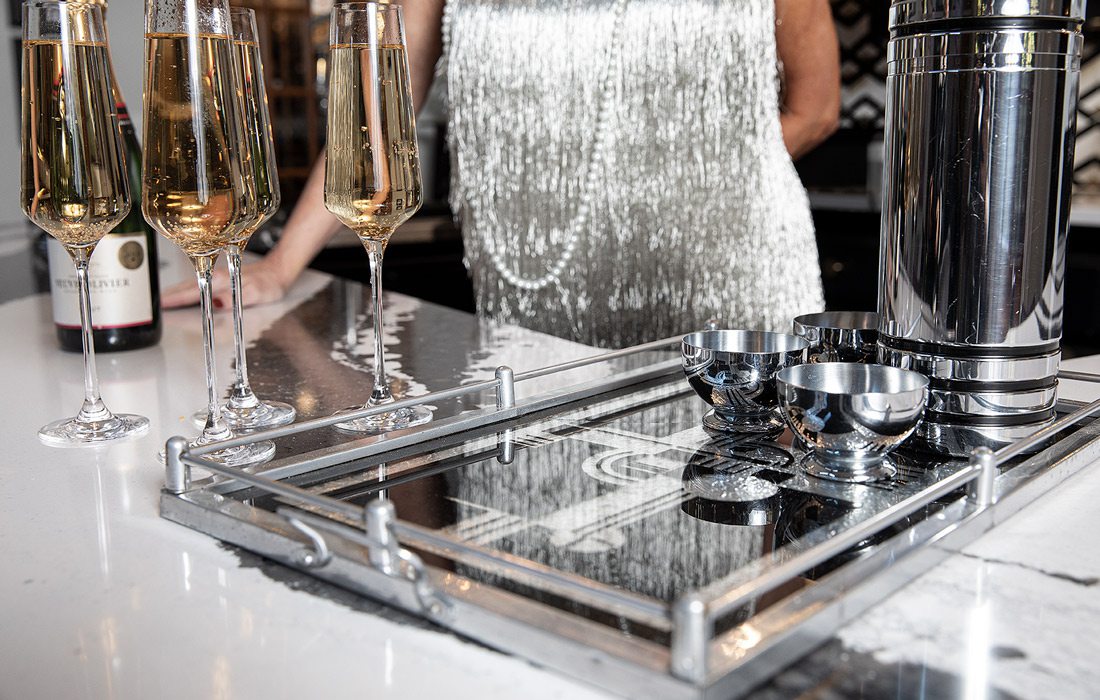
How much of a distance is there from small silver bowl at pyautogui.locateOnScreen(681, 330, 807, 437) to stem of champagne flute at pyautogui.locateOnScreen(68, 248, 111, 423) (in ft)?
1.22

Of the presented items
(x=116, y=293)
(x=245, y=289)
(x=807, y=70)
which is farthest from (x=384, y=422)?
(x=807, y=70)

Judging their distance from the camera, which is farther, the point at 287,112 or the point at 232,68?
the point at 287,112

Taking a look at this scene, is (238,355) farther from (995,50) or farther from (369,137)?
(995,50)

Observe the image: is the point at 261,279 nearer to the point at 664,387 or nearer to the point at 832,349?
the point at 664,387

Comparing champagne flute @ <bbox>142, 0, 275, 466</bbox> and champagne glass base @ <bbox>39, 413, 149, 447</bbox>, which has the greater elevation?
champagne flute @ <bbox>142, 0, 275, 466</bbox>

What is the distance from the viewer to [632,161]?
1.32 meters

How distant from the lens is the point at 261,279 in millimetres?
1202

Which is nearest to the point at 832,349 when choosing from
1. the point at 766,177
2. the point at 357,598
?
the point at 357,598

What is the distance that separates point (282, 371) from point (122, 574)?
424 mm

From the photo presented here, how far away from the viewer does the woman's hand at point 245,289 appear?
1138 mm

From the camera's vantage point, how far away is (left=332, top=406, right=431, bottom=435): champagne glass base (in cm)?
64

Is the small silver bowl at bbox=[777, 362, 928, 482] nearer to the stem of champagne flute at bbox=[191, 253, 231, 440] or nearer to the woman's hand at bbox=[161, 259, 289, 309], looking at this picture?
the stem of champagne flute at bbox=[191, 253, 231, 440]

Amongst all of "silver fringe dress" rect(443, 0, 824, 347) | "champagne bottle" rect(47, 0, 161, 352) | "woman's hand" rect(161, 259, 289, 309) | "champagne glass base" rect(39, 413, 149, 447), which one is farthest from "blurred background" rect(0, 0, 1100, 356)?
"champagne glass base" rect(39, 413, 149, 447)

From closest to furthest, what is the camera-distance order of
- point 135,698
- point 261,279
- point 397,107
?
1. point 135,698
2. point 397,107
3. point 261,279
